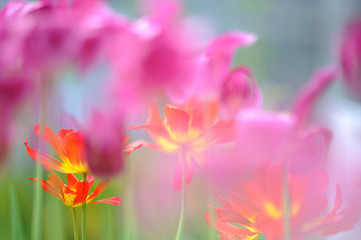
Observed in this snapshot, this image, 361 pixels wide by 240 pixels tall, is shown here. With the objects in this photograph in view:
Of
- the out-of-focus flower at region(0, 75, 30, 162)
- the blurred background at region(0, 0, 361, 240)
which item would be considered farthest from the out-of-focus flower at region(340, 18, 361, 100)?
the out-of-focus flower at region(0, 75, 30, 162)

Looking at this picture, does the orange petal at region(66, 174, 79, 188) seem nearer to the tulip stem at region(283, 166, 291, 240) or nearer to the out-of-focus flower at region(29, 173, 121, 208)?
the out-of-focus flower at region(29, 173, 121, 208)

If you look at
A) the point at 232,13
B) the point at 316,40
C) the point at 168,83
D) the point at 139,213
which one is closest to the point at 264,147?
the point at 168,83

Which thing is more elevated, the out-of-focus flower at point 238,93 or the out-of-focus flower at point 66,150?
the out-of-focus flower at point 238,93

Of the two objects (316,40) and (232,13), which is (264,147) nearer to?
(232,13)

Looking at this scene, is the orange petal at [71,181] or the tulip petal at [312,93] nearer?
the tulip petal at [312,93]

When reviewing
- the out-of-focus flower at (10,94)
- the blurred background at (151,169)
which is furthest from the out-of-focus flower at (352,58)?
the out-of-focus flower at (10,94)

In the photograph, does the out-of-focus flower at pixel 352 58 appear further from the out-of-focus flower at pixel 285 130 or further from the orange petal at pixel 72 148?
the orange petal at pixel 72 148

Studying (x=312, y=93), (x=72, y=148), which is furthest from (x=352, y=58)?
(x=72, y=148)
